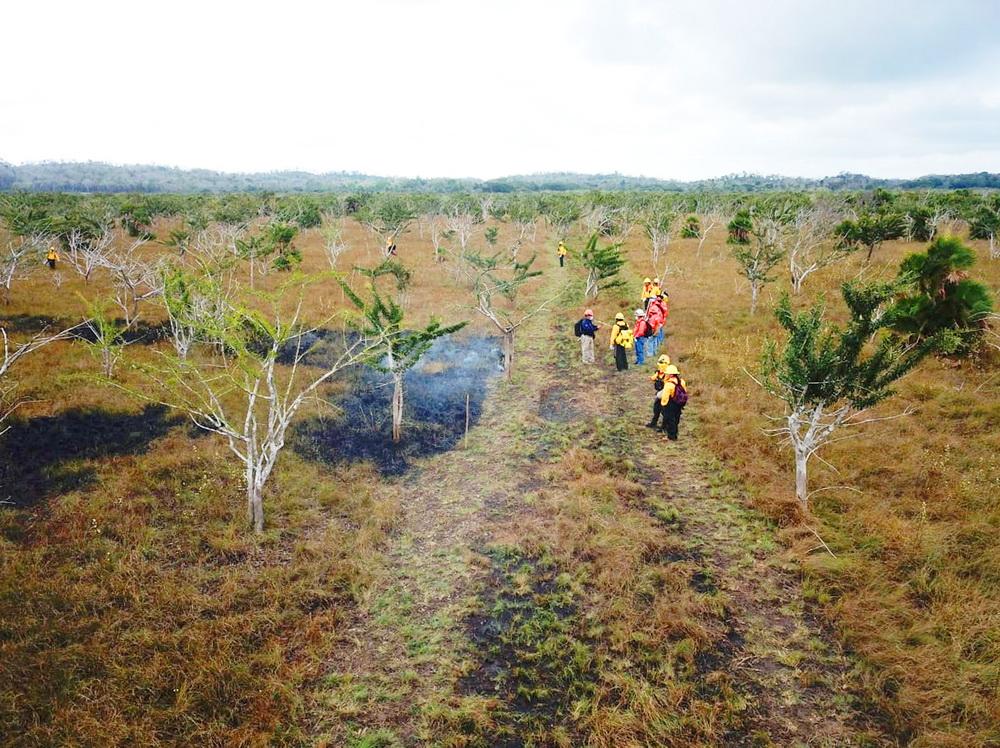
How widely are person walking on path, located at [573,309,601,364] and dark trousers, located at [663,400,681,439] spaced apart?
5.05m

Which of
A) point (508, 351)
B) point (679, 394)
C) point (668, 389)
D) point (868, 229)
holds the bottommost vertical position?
point (679, 394)

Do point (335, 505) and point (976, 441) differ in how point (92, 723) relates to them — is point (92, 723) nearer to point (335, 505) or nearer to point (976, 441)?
point (335, 505)

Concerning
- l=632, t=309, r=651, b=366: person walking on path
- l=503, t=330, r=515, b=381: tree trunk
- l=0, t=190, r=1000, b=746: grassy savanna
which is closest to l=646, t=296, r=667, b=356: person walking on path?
l=632, t=309, r=651, b=366: person walking on path

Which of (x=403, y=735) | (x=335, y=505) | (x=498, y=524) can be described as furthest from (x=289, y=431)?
(x=403, y=735)

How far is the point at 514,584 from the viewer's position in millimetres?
8141

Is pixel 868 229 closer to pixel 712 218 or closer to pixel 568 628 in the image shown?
pixel 712 218

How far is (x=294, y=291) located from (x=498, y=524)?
1970 cm

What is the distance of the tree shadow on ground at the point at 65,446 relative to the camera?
979 cm

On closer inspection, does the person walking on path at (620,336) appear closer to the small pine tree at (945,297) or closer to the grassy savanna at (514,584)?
the grassy savanna at (514,584)

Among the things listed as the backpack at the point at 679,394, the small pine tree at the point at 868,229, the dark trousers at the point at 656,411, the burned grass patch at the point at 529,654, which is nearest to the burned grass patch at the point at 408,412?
the burned grass patch at the point at 529,654

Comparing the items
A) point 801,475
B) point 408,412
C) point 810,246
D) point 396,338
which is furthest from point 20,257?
point 810,246

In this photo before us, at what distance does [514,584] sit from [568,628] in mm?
1185

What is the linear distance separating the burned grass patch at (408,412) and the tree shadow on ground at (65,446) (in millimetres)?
3692

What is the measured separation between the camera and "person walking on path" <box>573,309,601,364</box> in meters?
16.7
